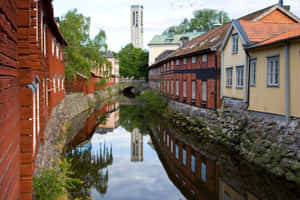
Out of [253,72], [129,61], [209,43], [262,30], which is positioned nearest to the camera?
[253,72]

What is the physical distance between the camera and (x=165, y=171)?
548 inches

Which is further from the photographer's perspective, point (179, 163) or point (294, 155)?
point (179, 163)

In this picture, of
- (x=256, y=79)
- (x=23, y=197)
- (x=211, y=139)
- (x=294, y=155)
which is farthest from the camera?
(x=211, y=139)

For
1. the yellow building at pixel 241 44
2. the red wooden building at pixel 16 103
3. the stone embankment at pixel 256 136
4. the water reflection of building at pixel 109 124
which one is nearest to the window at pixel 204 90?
the stone embankment at pixel 256 136

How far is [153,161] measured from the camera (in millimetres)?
15797

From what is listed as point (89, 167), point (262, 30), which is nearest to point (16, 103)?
point (89, 167)

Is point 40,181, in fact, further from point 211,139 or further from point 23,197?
point 211,139

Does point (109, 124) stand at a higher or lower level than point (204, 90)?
lower

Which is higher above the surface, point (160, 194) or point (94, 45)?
point (94, 45)

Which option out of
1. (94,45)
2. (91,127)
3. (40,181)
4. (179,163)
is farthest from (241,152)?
(94,45)

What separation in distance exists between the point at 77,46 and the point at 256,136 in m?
21.2

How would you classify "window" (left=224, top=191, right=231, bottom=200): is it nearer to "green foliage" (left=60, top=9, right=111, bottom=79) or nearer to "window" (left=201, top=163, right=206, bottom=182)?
"window" (left=201, top=163, right=206, bottom=182)

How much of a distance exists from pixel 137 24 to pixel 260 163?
424 feet

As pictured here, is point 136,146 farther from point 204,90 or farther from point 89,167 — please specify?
point 204,90
